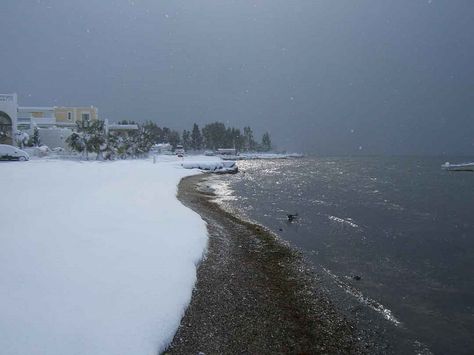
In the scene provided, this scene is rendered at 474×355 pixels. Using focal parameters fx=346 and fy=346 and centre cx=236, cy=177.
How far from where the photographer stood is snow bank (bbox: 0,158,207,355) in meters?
6.32

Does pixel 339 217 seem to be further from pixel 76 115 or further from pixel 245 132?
pixel 245 132

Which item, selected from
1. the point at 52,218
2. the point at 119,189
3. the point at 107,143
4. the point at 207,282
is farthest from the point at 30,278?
the point at 107,143

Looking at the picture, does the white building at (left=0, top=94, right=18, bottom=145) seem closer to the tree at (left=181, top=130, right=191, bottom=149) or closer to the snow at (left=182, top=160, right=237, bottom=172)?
the snow at (left=182, top=160, right=237, bottom=172)

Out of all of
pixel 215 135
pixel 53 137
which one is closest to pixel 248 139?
pixel 215 135

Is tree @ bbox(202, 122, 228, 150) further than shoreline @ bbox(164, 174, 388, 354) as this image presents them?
Yes

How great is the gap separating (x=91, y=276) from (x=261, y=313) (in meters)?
4.60

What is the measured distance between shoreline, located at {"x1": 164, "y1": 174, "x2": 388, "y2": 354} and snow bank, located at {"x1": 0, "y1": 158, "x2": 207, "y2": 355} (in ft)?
1.82

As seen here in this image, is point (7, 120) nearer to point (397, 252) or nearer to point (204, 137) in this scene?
point (397, 252)

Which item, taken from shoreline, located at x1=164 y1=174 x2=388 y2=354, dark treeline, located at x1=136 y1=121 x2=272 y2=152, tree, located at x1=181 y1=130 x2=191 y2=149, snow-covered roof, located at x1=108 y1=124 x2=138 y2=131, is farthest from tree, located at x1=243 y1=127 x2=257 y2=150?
shoreline, located at x1=164 y1=174 x2=388 y2=354

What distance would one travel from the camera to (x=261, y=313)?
9523 mm

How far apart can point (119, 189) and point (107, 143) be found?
4167 centimetres

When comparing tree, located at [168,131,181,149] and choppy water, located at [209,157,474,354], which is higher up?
tree, located at [168,131,181,149]

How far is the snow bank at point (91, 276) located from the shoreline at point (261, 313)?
1.82 ft

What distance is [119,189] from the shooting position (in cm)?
2547
